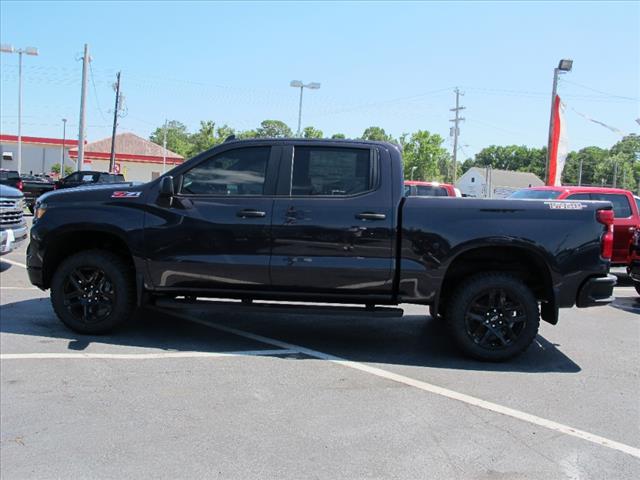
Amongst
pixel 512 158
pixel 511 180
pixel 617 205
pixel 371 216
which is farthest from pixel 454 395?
pixel 512 158

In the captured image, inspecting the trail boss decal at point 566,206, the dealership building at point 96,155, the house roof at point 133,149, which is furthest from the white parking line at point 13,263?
the house roof at point 133,149

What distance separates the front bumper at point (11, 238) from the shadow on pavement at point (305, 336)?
6.35ft

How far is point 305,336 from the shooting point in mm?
6086

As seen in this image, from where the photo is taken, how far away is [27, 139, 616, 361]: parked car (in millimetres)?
5219

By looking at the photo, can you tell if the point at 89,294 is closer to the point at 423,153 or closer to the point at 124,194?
the point at 124,194

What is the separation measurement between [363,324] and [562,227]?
2.60 meters

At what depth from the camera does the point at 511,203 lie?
5.24 meters

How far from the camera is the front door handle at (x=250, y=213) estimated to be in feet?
17.6

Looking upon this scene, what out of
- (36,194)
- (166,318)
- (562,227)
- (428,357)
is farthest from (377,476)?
(36,194)

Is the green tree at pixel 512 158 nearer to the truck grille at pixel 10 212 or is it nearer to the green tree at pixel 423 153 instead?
the green tree at pixel 423 153

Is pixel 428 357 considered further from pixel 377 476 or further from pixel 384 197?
pixel 377 476

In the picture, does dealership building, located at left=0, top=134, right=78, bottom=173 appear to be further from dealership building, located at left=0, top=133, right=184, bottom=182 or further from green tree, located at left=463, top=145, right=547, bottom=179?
green tree, located at left=463, top=145, right=547, bottom=179

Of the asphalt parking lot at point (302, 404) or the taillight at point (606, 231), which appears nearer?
the asphalt parking lot at point (302, 404)

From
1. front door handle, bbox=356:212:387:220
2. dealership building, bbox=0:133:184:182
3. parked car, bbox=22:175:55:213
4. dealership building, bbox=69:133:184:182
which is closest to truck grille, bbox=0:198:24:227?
front door handle, bbox=356:212:387:220
